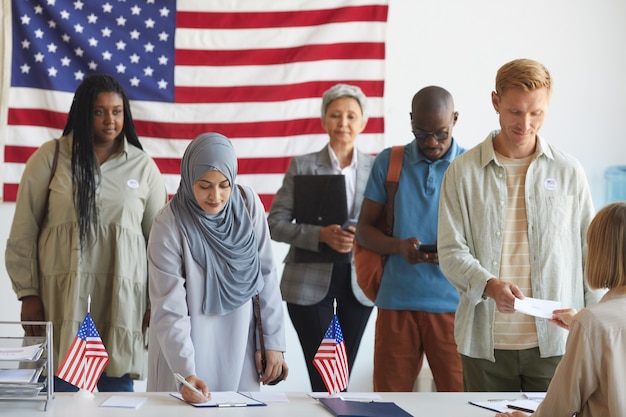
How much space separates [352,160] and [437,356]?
1057mm

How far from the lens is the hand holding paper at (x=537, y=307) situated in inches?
101

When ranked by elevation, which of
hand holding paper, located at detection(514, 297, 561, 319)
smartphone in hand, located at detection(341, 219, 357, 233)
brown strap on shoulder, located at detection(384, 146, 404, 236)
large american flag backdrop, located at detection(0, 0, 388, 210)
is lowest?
hand holding paper, located at detection(514, 297, 561, 319)

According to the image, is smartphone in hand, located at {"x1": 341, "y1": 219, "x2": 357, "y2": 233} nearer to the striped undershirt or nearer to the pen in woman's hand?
the striped undershirt

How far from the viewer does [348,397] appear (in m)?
2.62

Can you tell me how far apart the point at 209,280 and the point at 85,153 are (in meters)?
1.13

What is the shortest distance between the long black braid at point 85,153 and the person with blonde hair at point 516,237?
A: 57.1 inches

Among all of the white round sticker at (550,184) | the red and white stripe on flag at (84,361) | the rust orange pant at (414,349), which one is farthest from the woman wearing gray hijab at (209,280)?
the white round sticker at (550,184)

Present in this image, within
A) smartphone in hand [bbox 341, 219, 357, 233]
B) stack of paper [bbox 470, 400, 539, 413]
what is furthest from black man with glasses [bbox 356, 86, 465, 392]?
stack of paper [bbox 470, 400, 539, 413]

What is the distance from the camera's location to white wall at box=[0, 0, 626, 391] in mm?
5426

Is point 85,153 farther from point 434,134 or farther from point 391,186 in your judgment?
point 434,134

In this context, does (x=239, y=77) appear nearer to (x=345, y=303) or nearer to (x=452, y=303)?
(x=345, y=303)

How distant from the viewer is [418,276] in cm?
340

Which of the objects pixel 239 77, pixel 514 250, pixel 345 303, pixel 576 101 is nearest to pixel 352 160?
pixel 345 303

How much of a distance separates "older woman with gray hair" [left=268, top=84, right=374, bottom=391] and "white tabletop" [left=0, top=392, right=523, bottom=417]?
1133 mm
